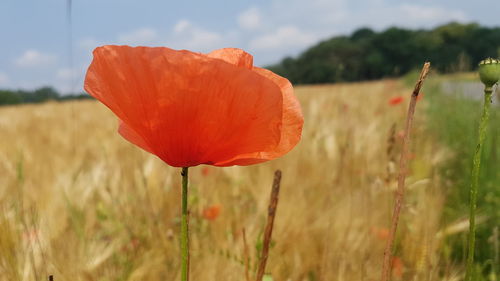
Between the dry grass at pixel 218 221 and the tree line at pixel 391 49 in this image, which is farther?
the tree line at pixel 391 49

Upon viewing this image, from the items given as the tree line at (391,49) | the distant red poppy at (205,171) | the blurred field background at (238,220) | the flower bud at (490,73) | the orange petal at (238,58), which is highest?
the tree line at (391,49)

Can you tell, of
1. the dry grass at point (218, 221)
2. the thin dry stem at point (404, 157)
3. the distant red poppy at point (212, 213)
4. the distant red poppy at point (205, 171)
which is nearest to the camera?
the thin dry stem at point (404, 157)

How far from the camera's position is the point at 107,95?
1.24 feet

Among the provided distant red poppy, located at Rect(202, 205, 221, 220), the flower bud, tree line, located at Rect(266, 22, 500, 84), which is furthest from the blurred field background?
tree line, located at Rect(266, 22, 500, 84)

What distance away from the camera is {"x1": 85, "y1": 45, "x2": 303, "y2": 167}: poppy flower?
1.12ft

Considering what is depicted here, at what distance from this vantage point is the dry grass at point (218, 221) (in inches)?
30.3

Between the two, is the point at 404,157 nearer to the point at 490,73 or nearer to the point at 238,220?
the point at 490,73

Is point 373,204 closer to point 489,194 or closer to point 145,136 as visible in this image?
point 489,194

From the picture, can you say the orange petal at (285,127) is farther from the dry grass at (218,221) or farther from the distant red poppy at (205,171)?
the distant red poppy at (205,171)

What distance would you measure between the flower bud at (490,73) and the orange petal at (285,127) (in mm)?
143

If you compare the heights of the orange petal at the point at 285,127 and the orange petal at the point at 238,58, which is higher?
the orange petal at the point at 238,58

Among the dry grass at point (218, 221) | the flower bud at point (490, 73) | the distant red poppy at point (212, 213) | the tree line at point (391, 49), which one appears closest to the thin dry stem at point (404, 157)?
the flower bud at point (490, 73)

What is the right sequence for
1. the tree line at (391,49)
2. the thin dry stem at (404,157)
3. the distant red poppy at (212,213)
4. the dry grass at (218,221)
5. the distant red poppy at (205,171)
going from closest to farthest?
1. the thin dry stem at (404,157)
2. the dry grass at (218,221)
3. the distant red poppy at (212,213)
4. the distant red poppy at (205,171)
5. the tree line at (391,49)

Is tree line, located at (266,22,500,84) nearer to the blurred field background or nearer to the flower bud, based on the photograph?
the blurred field background
